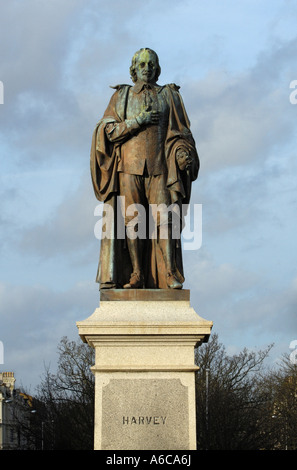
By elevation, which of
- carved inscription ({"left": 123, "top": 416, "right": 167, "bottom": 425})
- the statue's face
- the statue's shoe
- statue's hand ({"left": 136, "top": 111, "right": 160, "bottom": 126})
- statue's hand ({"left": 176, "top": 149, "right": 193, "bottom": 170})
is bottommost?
carved inscription ({"left": 123, "top": 416, "right": 167, "bottom": 425})

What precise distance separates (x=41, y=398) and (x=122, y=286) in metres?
40.6

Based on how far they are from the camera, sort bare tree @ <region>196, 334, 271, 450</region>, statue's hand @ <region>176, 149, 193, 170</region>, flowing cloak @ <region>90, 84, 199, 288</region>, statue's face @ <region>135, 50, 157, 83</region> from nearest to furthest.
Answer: flowing cloak @ <region>90, 84, 199, 288</region>
statue's hand @ <region>176, 149, 193, 170</region>
statue's face @ <region>135, 50, 157, 83</region>
bare tree @ <region>196, 334, 271, 450</region>

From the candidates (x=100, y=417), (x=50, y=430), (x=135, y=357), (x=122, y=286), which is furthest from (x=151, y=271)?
(x=50, y=430)

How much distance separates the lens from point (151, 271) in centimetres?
1111

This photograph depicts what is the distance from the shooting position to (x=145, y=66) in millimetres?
11570

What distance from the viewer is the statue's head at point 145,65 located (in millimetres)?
11586

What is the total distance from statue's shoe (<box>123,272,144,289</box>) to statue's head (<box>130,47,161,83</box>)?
277 cm

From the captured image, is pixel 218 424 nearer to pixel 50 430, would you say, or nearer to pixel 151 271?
pixel 50 430

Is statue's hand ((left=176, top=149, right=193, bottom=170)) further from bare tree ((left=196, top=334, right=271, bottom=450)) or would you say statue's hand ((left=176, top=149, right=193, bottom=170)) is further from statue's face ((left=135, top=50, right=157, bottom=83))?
bare tree ((left=196, top=334, right=271, bottom=450))

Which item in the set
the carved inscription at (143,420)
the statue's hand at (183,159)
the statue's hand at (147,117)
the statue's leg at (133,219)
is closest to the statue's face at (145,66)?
the statue's hand at (147,117)

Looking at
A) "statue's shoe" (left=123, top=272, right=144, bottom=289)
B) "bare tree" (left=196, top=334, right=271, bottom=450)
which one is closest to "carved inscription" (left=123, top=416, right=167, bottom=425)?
"statue's shoe" (left=123, top=272, right=144, bottom=289)

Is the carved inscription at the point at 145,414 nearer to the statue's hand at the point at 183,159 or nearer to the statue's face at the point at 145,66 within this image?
the statue's hand at the point at 183,159

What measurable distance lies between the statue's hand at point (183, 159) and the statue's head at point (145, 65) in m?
1.23

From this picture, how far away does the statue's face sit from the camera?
456 inches
